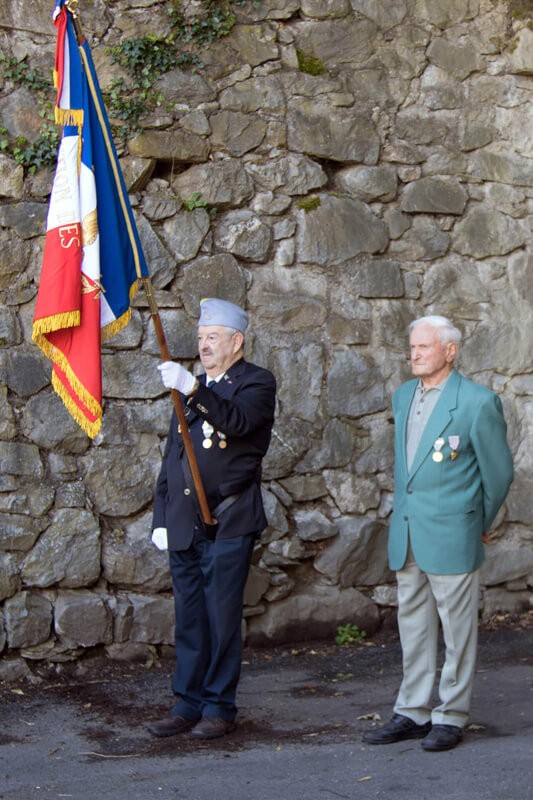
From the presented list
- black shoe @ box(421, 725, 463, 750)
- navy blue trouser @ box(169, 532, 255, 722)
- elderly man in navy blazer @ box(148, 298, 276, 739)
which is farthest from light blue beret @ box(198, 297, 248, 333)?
black shoe @ box(421, 725, 463, 750)

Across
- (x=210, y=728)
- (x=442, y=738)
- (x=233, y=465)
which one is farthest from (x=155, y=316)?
(x=442, y=738)

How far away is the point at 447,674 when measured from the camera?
407cm

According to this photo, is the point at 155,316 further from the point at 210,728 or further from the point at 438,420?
the point at 210,728

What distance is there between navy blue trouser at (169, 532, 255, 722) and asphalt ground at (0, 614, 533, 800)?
0.16 metres

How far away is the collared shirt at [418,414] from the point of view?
4.19 meters

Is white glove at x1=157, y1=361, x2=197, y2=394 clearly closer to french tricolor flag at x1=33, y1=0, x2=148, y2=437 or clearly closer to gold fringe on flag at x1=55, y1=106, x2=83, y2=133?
french tricolor flag at x1=33, y1=0, x2=148, y2=437

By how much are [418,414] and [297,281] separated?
1756mm

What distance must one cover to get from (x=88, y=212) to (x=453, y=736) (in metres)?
2.40

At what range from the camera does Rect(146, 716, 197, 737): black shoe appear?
14.2 ft

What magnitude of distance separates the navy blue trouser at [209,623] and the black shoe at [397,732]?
1.92 feet

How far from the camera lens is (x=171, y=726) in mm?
4336

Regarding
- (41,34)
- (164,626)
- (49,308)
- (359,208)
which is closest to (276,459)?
(164,626)

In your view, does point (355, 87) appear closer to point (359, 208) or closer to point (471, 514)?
point (359, 208)

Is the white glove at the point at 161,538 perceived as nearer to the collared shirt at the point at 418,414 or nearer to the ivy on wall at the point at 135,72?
the collared shirt at the point at 418,414
